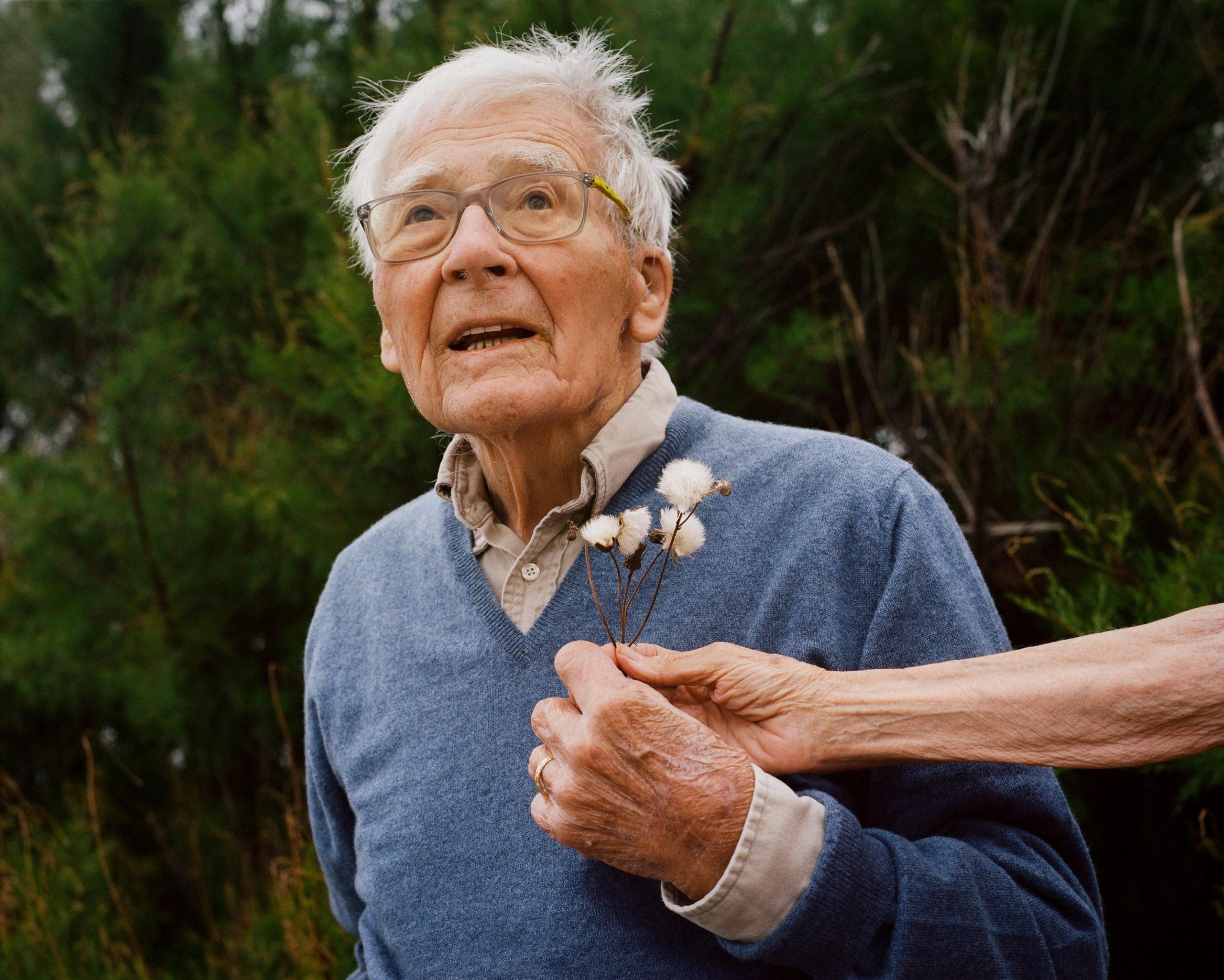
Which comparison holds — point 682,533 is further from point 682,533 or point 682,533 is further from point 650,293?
point 650,293

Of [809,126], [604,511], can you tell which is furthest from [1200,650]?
[809,126]

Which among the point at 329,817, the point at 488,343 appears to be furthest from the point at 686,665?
the point at 329,817

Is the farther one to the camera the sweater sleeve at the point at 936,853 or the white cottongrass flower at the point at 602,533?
the white cottongrass flower at the point at 602,533

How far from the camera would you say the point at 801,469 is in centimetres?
152

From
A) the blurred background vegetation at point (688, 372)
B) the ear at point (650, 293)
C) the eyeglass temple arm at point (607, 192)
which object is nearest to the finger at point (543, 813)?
the ear at point (650, 293)

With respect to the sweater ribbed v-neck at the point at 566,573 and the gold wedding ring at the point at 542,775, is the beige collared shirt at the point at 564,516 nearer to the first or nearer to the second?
the sweater ribbed v-neck at the point at 566,573

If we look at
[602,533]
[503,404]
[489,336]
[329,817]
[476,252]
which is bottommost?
[329,817]

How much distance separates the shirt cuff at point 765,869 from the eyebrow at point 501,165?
1.06 m

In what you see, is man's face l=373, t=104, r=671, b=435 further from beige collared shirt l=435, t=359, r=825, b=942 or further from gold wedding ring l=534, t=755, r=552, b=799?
gold wedding ring l=534, t=755, r=552, b=799

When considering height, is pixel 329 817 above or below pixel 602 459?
below

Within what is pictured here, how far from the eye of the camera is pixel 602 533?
127 centimetres

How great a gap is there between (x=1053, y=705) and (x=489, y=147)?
123 cm

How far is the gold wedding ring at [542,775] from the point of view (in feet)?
4.22

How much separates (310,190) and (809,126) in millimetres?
2169
